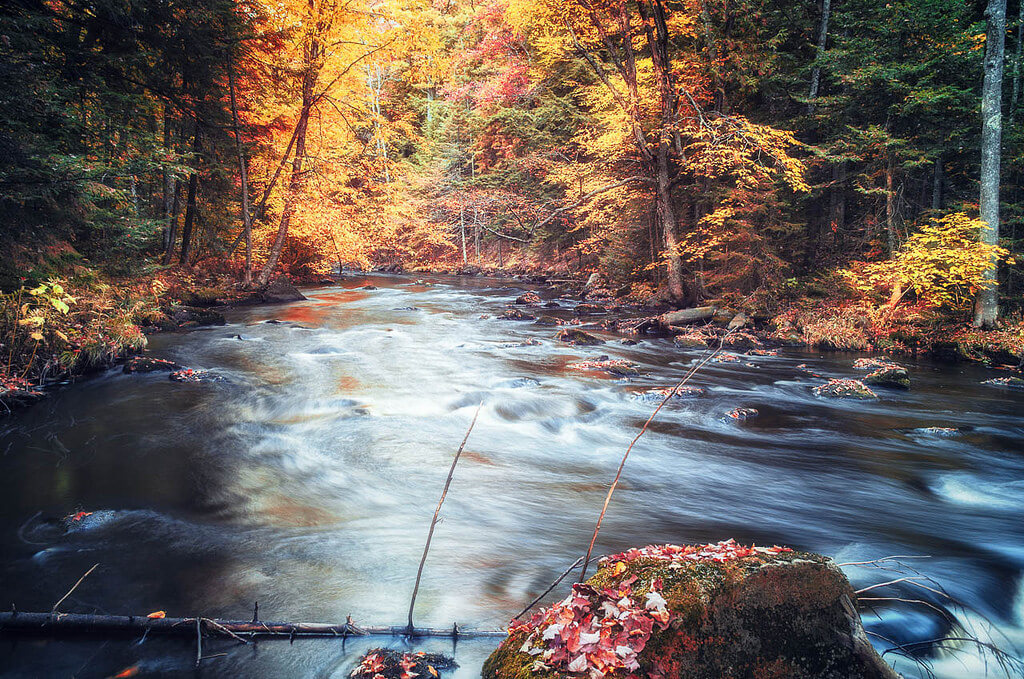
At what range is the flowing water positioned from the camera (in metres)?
3.69

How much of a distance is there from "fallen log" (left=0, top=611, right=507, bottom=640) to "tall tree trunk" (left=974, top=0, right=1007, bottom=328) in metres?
13.7

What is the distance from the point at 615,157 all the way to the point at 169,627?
1840cm

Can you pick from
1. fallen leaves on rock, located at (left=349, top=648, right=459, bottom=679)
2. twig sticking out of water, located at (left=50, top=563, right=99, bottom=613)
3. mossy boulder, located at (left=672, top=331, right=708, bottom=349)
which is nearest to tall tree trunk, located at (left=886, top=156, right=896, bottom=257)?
mossy boulder, located at (left=672, top=331, right=708, bottom=349)

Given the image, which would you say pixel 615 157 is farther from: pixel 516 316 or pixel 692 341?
pixel 692 341

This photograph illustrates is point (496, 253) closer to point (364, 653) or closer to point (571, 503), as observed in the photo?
point (571, 503)

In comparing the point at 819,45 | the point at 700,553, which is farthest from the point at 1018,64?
the point at 700,553

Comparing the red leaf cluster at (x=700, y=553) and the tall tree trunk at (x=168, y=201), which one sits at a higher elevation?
A: the tall tree trunk at (x=168, y=201)

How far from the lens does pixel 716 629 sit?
2.13m

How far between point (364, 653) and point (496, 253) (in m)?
35.7

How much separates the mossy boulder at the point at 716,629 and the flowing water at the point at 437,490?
3.81ft

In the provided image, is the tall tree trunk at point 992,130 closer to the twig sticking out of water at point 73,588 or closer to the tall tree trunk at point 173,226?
the twig sticking out of water at point 73,588

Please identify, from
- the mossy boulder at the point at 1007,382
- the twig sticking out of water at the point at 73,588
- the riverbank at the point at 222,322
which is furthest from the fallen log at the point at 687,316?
the twig sticking out of water at the point at 73,588

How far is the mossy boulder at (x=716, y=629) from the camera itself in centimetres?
208

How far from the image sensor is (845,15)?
13.5 m
